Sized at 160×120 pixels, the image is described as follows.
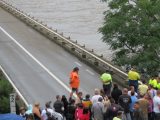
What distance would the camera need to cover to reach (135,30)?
31172 millimetres

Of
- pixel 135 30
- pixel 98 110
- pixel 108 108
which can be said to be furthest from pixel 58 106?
pixel 135 30

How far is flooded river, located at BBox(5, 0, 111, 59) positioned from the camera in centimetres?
5641

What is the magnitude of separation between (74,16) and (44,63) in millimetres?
40125

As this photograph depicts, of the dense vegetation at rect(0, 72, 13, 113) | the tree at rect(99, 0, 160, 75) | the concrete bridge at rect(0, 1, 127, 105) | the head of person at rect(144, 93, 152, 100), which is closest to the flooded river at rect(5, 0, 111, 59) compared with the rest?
the concrete bridge at rect(0, 1, 127, 105)

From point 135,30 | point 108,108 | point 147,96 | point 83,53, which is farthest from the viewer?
point 135,30

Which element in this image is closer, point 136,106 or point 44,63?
point 136,106

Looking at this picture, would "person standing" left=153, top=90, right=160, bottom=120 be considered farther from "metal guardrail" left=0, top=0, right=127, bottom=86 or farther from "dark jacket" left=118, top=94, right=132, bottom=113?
"metal guardrail" left=0, top=0, right=127, bottom=86

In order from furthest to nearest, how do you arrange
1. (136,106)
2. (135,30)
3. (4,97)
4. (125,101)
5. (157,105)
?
1. (135,30)
2. (4,97)
3. (125,101)
4. (157,105)
5. (136,106)

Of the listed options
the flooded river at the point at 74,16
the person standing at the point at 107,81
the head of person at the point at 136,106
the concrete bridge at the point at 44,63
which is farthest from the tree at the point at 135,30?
the flooded river at the point at 74,16

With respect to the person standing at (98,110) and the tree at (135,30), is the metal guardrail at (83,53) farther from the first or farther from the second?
A: the person standing at (98,110)

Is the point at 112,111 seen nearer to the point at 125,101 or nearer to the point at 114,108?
the point at 114,108

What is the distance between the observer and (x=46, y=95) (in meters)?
24.0

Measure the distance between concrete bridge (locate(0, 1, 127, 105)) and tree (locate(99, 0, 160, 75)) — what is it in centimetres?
212

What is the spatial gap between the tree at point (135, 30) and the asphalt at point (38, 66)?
2.88 m
